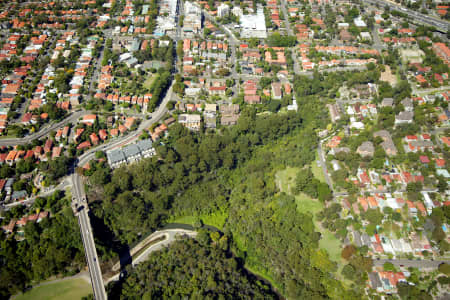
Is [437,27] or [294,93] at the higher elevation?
[437,27]

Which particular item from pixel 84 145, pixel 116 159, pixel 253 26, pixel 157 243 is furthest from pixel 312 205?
pixel 253 26

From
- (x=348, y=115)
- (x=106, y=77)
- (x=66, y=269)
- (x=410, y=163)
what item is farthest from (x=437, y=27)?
(x=66, y=269)

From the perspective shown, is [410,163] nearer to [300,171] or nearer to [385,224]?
[385,224]

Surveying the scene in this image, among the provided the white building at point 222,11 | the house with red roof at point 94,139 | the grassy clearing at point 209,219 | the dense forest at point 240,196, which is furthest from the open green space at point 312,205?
the white building at point 222,11

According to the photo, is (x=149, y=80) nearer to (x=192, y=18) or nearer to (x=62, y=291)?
(x=192, y=18)

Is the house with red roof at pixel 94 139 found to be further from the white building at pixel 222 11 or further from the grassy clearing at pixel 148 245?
the white building at pixel 222 11

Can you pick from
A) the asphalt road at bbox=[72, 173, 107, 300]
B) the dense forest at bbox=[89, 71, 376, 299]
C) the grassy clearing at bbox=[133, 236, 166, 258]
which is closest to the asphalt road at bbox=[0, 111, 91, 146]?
the dense forest at bbox=[89, 71, 376, 299]

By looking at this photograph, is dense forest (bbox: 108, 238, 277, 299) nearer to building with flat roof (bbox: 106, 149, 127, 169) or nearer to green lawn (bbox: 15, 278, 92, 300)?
green lawn (bbox: 15, 278, 92, 300)
